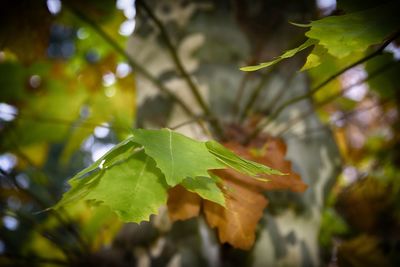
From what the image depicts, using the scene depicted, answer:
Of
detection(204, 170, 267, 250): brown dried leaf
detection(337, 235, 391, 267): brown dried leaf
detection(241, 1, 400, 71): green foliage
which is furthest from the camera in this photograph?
detection(337, 235, 391, 267): brown dried leaf

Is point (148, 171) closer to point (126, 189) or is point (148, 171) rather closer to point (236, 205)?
point (126, 189)

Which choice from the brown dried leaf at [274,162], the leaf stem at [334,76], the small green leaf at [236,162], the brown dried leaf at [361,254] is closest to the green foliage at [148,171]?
the small green leaf at [236,162]

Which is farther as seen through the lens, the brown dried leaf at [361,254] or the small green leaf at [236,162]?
the brown dried leaf at [361,254]

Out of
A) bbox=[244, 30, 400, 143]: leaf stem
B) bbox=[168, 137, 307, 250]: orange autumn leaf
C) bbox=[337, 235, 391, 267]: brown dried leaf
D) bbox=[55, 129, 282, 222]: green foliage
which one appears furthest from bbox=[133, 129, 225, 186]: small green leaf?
bbox=[337, 235, 391, 267]: brown dried leaf

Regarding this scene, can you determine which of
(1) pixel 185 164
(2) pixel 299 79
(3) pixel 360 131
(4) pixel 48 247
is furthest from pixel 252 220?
(3) pixel 360 131

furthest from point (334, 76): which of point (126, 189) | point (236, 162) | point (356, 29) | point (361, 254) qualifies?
point (361, 254)

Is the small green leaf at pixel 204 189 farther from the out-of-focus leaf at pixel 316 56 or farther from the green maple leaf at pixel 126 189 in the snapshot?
the out-of-focus leaf at pixel 316 56

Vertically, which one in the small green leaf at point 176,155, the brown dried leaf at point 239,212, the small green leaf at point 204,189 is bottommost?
the brown dried leaf at point 239,212

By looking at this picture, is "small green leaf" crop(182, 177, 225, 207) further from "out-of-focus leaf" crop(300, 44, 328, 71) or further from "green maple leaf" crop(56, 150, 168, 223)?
"out-of-focus leaf" crop(300, 44, 328, 71)

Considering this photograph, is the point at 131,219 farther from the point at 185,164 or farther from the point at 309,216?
the point at 309,216
